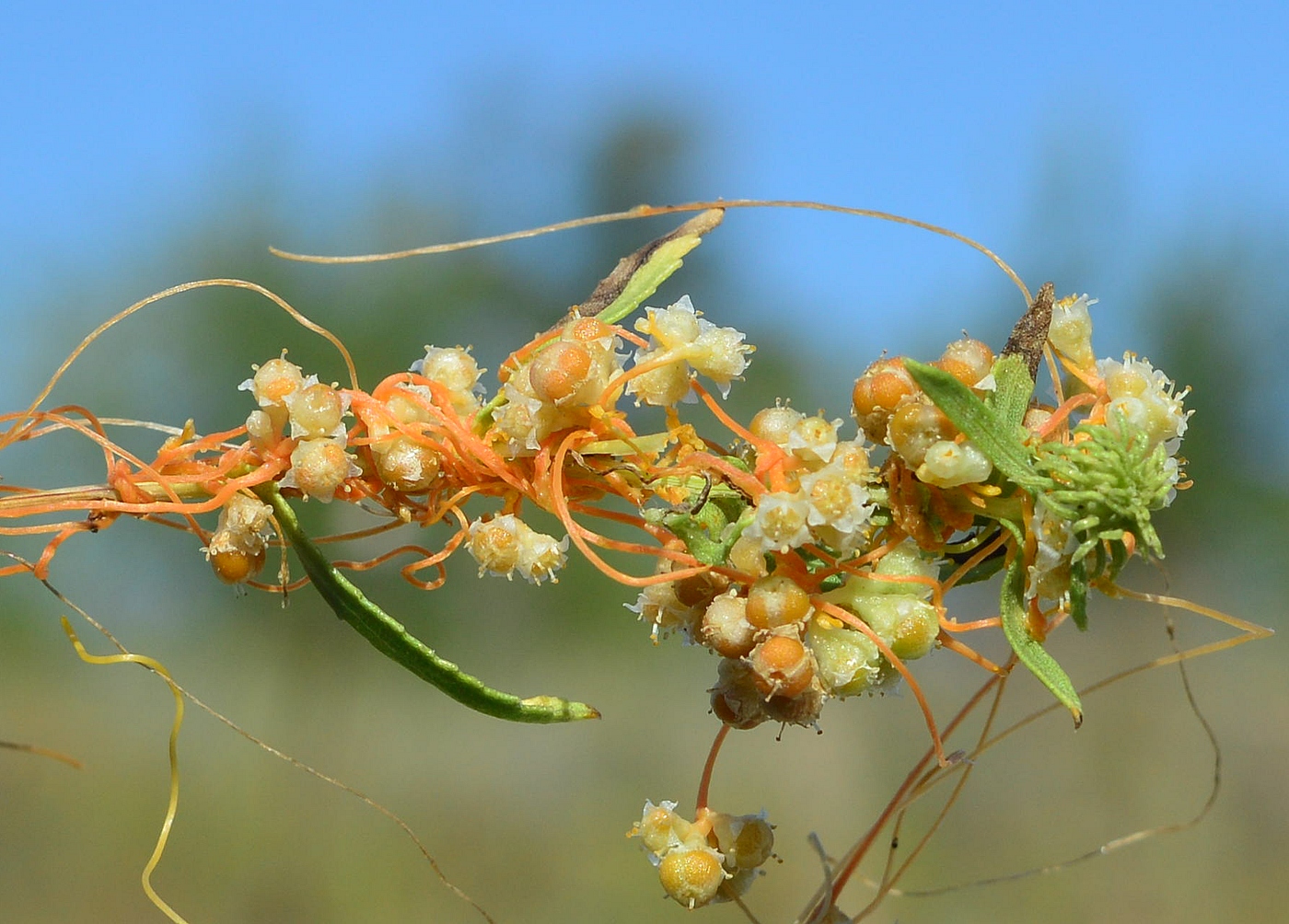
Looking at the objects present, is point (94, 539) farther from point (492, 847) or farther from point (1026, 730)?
point (1026, 730)

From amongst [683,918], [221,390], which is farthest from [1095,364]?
[683,918]

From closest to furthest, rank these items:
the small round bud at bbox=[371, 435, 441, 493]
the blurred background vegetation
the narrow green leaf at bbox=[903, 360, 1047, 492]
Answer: the narrow green leaf at bbox=[903, 360, 1047, 492] → the small round bud at bbox=[371, 435, 441, 493] → the blurred background vegetation

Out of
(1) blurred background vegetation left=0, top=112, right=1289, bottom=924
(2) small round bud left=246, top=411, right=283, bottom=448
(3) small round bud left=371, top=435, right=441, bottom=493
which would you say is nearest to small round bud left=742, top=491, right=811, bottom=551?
(3) small round bud left=371, top=435, right=441, bottom=493

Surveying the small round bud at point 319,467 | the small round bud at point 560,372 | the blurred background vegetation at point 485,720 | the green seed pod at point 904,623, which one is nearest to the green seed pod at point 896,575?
the green seed pod at point 904,623

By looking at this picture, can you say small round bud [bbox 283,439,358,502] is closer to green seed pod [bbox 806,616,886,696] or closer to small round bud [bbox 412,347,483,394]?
small round bud [bbox 412,347,483,394]

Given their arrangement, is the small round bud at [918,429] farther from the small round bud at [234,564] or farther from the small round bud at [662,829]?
the small round bud at [234,564]

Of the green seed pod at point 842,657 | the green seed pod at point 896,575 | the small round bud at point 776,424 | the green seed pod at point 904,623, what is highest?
the small round bud at point 776,424

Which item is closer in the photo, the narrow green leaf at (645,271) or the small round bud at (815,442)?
the small round bud at (815,442)
